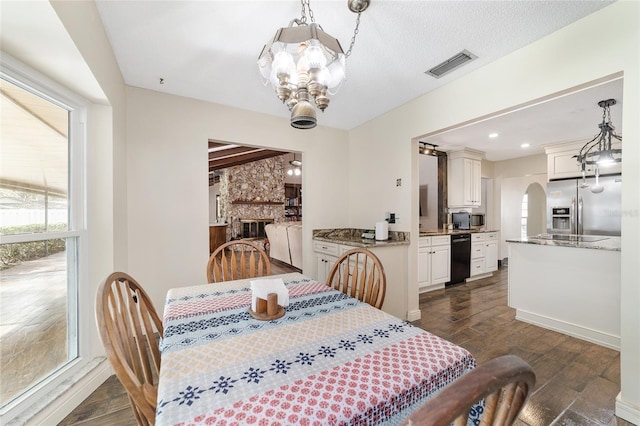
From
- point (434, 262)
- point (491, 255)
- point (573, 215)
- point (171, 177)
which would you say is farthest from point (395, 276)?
point (573, 215)

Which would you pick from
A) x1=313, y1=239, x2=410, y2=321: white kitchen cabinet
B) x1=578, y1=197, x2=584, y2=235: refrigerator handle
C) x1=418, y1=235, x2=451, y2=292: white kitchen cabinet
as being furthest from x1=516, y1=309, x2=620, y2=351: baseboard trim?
x1=578, y1=197, x2=584, y2=235: refrigerator handle

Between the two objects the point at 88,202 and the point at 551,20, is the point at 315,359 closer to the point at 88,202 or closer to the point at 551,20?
the point at 88,202

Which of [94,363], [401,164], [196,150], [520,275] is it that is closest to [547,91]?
[401,164]

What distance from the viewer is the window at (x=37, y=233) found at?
130 centimetres

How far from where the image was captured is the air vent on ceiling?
1995mm

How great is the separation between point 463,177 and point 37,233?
5464 millimetres

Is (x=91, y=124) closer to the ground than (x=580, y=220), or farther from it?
farther from it

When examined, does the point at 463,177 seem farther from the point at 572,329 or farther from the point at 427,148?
the point at 572,329

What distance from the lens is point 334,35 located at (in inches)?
69.4

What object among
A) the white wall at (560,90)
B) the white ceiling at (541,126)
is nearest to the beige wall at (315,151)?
the white wall at (560,90)

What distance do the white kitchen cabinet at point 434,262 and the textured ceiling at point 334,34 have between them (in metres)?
2.32

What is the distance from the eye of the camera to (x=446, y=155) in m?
4.89

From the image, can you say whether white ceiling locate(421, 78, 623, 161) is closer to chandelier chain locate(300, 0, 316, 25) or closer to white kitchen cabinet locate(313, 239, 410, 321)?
white kitchen cabinet locate(313, 239, 410, 321)

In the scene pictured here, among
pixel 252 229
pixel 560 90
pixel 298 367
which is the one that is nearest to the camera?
pixel 298 367
